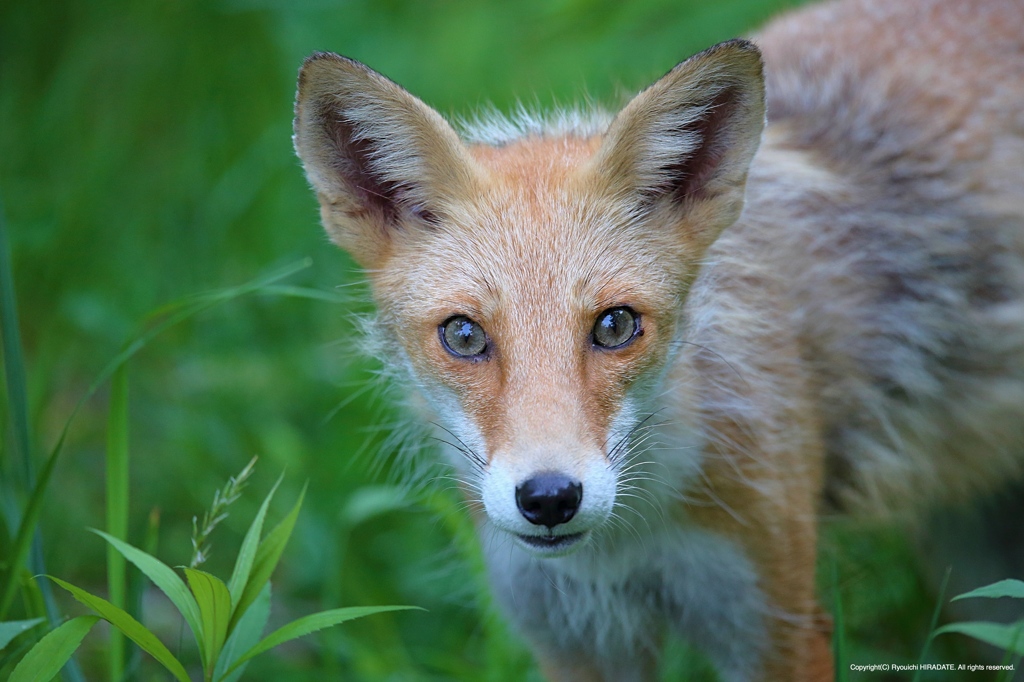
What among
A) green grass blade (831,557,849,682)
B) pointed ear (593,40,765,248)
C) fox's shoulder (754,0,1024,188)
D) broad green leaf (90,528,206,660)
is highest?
fox's shoulder (754,0,1024,188)

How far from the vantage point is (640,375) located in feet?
10.3

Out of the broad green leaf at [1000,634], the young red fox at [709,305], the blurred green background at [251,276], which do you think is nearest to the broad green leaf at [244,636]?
the young red fox at [709,305]

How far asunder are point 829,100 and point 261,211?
449 centimetres

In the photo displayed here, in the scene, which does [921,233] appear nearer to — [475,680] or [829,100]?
[829,100]

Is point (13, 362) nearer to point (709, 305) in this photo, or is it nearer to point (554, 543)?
point (554, 543)

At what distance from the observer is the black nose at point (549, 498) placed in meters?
2.64

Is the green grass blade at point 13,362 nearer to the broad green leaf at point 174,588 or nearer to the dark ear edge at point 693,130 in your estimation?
the broad green leaf at point 174,588

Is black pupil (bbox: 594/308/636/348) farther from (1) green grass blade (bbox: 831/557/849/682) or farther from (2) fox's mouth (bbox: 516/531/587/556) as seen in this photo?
(1) green grass blade (bbox: 831/557/849/682)

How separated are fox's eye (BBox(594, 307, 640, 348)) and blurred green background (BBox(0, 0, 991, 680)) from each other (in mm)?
1324

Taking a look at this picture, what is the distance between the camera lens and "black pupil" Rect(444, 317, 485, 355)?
123 inches

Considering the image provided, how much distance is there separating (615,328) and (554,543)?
73 cm

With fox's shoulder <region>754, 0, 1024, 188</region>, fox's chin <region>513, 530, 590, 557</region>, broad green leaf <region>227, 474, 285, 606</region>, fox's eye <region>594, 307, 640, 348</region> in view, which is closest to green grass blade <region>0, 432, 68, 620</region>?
broad green leaf <region>227, 474, 285, 606</region>

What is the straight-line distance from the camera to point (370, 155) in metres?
3.48

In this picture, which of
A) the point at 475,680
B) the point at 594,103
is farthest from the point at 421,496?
the point at 594,103
